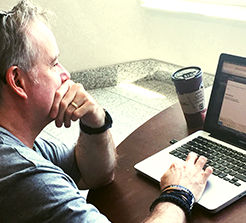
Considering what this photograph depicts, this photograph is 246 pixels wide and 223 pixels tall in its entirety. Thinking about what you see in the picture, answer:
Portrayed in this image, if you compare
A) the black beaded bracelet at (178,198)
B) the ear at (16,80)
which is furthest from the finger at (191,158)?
the ear at (16,80)

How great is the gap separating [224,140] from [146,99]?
2.12 m

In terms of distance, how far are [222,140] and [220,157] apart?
4.5 inches

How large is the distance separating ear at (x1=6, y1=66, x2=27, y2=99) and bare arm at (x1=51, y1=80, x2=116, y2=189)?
13 cm

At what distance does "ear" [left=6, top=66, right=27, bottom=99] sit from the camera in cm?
84

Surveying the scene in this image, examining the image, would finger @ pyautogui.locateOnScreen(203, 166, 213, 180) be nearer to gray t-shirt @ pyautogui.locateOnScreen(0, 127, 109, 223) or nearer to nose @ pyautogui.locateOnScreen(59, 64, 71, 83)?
gray t-shirt @ pyautogui.locateOnScreen(0, 127, 109, 223)

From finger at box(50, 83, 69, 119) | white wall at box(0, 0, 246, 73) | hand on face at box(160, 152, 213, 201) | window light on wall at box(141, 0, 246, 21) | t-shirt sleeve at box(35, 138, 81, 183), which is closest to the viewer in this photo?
hand on face at box(160, 152, 213, 201)

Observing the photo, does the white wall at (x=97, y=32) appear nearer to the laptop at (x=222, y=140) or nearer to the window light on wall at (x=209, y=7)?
the window light on wall at (x=209, y=7)

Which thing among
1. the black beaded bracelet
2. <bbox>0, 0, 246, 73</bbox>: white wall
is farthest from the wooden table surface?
<bbox>0, 0, 246, 73</bbox>: white wall

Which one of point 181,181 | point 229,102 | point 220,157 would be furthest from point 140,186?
point 229,102

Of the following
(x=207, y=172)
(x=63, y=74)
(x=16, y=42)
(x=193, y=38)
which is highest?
(x=16, y=42)

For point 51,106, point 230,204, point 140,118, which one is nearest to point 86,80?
point 140,118

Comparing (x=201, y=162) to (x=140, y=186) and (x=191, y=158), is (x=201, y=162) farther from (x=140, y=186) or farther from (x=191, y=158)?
(x=140, y=186)

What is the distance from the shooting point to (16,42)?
0.85 m

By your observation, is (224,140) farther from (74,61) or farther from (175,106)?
(74,61)
